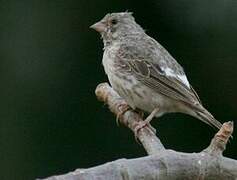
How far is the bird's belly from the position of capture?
4.43 metres

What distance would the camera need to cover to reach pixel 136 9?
242 inches

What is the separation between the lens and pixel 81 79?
612 cm

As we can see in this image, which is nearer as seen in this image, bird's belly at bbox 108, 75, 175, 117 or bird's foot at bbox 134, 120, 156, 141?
bird's foot at bbox 134, 120, 156, 141

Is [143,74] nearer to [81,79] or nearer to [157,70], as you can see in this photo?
[157,70]

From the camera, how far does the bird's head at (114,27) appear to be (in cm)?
486

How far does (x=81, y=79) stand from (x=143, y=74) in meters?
1.58

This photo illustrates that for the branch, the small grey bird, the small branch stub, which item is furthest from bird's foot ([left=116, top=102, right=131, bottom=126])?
the small branch stub

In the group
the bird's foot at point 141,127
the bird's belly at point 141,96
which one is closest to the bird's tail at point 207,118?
the bird's belly at point 141,96

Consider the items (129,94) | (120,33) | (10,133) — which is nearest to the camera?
(129,94)

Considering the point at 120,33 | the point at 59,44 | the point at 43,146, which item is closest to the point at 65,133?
the point at 43,146

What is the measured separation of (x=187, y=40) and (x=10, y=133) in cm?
117

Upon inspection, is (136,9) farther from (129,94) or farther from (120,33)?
(129,94)

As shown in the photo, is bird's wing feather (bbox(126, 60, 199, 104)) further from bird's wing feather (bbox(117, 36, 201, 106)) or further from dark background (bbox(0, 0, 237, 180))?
dark background (bbox(0, 0, 237, 180))

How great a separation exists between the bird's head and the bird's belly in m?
0.38
